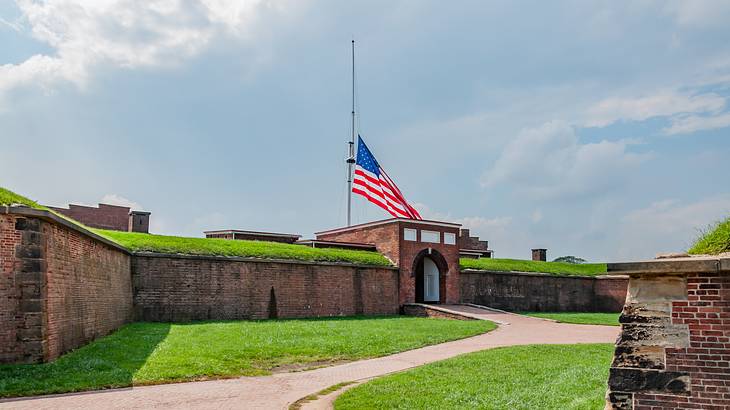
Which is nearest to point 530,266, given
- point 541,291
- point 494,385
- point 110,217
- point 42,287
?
point 541,291

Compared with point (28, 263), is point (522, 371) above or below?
below

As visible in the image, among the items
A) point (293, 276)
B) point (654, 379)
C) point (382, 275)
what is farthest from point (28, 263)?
point (382, 275)

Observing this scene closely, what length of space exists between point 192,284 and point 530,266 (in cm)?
2026

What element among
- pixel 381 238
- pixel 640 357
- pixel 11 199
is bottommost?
pixel 640 357

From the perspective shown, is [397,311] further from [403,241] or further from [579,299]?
[579,299]

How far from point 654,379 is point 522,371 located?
5020mm

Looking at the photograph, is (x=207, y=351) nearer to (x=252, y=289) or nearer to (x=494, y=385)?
(x=494, y=385)

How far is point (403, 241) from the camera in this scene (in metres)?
27.9

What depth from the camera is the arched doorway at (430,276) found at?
29.2m

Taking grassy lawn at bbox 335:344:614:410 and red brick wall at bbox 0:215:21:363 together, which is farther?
red brick wall at bbox 0:215:21:363

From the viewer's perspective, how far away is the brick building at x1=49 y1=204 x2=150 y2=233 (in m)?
32.5

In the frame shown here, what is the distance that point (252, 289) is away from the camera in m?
22.3

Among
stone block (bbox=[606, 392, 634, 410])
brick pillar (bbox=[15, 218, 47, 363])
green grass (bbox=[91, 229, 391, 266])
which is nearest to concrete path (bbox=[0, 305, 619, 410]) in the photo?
brick pillar (bbox=[15, 218, 47, 363])

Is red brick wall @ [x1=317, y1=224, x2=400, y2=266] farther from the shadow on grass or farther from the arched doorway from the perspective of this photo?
the shadow on grass
